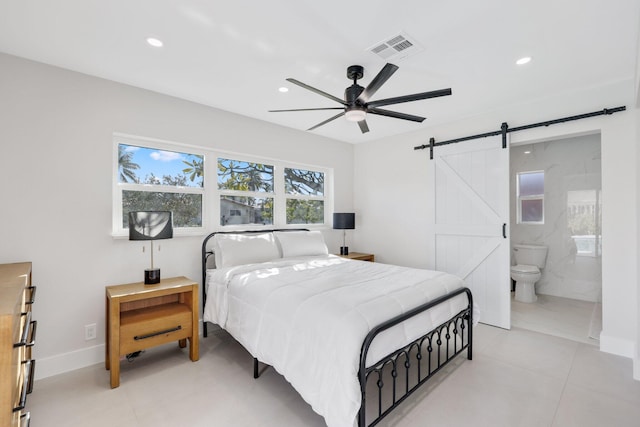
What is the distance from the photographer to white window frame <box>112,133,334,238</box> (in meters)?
2.94

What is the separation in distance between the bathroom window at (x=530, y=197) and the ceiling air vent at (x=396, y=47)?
13.1ft

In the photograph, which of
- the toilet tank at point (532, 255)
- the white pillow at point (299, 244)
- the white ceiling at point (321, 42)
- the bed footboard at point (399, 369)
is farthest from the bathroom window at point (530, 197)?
the white pillow at point (299, 244)

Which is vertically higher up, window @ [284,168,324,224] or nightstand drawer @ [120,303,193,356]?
window @ [284,168,324,224]

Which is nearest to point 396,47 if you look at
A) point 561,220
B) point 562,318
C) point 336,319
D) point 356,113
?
point 356,113

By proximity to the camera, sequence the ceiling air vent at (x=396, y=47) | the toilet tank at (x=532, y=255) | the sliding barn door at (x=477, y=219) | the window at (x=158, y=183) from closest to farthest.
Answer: the ceiling air vent at (x=396, y=47)
the window at (x=158, y=183)
the sliding barn door at (x=477, y=219)
the toilet tank at (x=532, y=255)

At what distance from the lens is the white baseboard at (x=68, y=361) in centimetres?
245

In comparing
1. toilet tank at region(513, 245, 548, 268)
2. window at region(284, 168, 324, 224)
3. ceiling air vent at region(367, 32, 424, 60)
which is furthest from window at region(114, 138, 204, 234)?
toilet tank at region(513, 245, 548, 268)

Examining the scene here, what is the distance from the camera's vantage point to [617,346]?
2844 mm

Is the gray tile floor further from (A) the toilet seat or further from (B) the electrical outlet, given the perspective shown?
(A) the toilet seat

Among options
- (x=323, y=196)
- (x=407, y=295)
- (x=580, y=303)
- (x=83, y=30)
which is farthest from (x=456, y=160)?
(x=83, y=30)

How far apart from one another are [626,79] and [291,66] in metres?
3.19

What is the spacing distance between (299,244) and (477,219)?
2330mm

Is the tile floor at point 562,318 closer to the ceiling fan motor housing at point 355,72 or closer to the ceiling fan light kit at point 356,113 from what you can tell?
the ceiling fan light kit at point 356,113

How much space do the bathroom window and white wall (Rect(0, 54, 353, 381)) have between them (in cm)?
554
